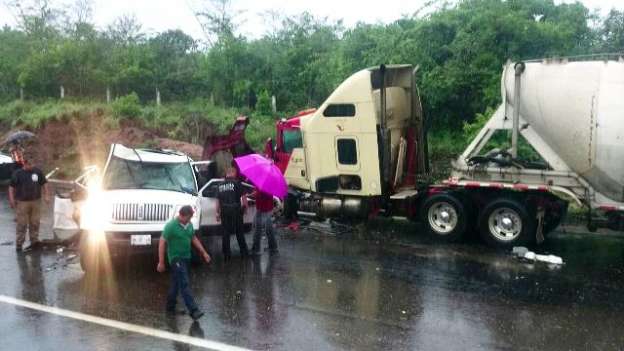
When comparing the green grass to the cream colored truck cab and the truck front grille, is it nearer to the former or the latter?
the cream colored truck cab

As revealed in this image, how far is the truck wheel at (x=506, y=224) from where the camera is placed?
1130 centimetres

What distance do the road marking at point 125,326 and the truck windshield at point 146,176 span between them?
9.11 feet

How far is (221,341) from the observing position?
6.64 metres

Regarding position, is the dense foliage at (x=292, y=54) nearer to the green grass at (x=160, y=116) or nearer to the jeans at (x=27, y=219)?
Result: the green grass at (x=160, y=116)

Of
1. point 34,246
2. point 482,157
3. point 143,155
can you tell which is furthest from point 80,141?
point 482,157

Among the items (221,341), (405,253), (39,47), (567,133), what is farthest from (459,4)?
(39,47)

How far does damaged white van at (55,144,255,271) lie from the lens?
932cm

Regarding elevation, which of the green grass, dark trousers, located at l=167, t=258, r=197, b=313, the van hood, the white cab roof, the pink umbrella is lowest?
dark trousers, located at l=167, t=258, r=197, b=313

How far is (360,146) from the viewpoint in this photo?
505 inches

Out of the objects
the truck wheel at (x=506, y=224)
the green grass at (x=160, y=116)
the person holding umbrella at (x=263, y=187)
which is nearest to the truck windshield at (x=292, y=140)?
the person holding umbrella at (x=263, y=187)

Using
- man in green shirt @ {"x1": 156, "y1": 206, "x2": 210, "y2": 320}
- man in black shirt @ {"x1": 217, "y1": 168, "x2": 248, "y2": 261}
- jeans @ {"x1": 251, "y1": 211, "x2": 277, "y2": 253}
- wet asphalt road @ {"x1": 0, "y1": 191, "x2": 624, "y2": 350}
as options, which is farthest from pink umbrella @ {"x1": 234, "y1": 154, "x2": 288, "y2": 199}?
man in green shirt @ {"x1": 156, "y1": 206, "x2": 210, "y2": 320}

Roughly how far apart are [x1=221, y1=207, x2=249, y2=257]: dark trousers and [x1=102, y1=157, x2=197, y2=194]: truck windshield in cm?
72

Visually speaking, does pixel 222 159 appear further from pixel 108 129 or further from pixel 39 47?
pixel 39 47

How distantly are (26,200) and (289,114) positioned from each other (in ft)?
50.4
